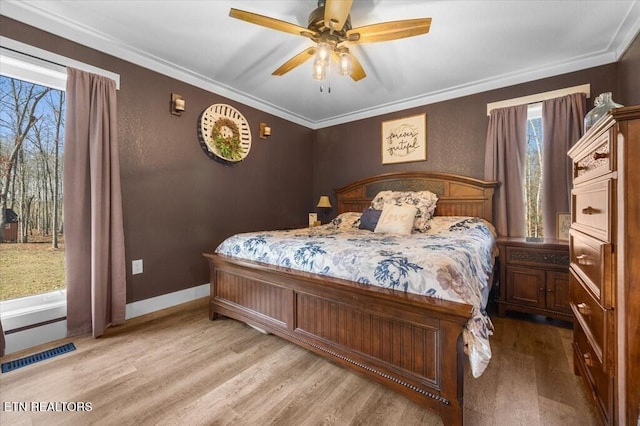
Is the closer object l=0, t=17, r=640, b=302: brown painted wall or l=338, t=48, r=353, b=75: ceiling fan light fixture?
l=338, t=48, r=353, b=75: ceiling fan light fixture

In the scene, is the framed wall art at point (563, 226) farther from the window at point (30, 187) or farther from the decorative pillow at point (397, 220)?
the window at point (30, 187)

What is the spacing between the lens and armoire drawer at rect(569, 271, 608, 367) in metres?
1.12

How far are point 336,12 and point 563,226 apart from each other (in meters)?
2.87

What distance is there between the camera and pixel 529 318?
8.47ft

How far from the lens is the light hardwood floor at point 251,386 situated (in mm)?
1378

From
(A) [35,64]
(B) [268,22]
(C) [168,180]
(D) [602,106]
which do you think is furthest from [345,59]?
(A) [35,64]

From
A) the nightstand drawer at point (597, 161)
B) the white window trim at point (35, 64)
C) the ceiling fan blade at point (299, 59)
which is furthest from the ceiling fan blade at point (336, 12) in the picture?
the white window trim at point (35, 64)

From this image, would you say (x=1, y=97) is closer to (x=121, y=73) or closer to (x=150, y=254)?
(x=121, y=73)

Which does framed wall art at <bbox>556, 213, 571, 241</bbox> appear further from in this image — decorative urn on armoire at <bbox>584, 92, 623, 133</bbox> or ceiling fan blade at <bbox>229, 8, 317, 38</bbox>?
ceiling fan blade at <bbox>229, 8, 317, 38</bbox>

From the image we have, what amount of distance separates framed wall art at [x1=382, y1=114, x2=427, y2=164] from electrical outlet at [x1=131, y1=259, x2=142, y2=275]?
3215 millimetres

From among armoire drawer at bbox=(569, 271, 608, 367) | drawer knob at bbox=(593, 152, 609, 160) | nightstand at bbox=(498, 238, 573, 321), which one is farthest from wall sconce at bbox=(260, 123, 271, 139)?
armoire drawer at bbox=(569, 271, 608, 367)

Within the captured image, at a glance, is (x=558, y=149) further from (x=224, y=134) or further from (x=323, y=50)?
(x=224, y=134)

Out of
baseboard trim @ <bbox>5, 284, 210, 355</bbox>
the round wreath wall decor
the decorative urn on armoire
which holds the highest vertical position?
the round wreath wall decor

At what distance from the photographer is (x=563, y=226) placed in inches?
106
